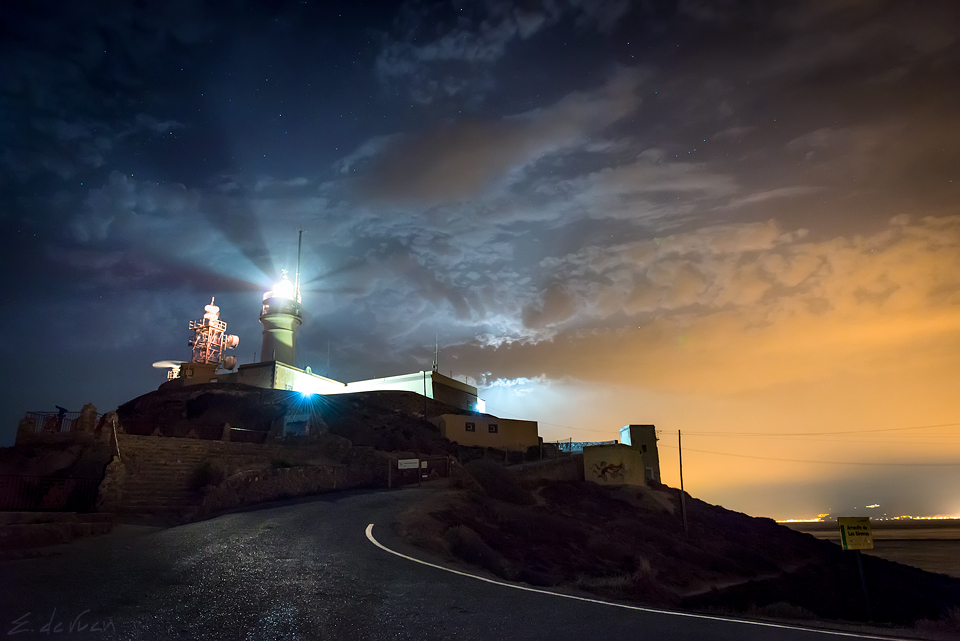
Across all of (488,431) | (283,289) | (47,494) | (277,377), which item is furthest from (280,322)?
(47,494)

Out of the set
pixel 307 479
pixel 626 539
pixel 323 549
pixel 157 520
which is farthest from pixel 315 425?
pixel 323 549

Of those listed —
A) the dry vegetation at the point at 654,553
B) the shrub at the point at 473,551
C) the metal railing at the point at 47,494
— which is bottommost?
the dry vegetation at the point at 654,553

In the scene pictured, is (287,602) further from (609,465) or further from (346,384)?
(346,384)

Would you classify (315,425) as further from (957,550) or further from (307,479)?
(957,550)

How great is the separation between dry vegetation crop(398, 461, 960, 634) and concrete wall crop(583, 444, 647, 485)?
1.61 meters

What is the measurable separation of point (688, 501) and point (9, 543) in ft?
147

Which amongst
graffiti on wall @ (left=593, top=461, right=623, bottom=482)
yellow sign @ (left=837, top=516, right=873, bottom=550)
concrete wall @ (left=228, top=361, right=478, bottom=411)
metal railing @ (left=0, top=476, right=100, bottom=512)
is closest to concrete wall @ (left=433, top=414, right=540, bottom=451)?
graffiti on wall @ (left=593, top=461, right=623, bottom=482)

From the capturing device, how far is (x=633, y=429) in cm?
5000

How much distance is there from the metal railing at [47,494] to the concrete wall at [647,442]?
135 feet

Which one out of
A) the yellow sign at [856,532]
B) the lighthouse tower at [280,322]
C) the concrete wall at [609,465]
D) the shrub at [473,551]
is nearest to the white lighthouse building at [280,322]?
the lighthouse tower at [280,322]

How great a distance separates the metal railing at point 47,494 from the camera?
17.9 m

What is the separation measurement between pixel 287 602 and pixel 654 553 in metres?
25.8

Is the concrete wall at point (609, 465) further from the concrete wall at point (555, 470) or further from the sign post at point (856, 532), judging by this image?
the sign post at point (856, 532)

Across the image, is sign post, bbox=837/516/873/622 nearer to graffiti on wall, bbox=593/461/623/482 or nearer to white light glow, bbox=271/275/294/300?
graffiti on wall, bbox=593/461/623/482
